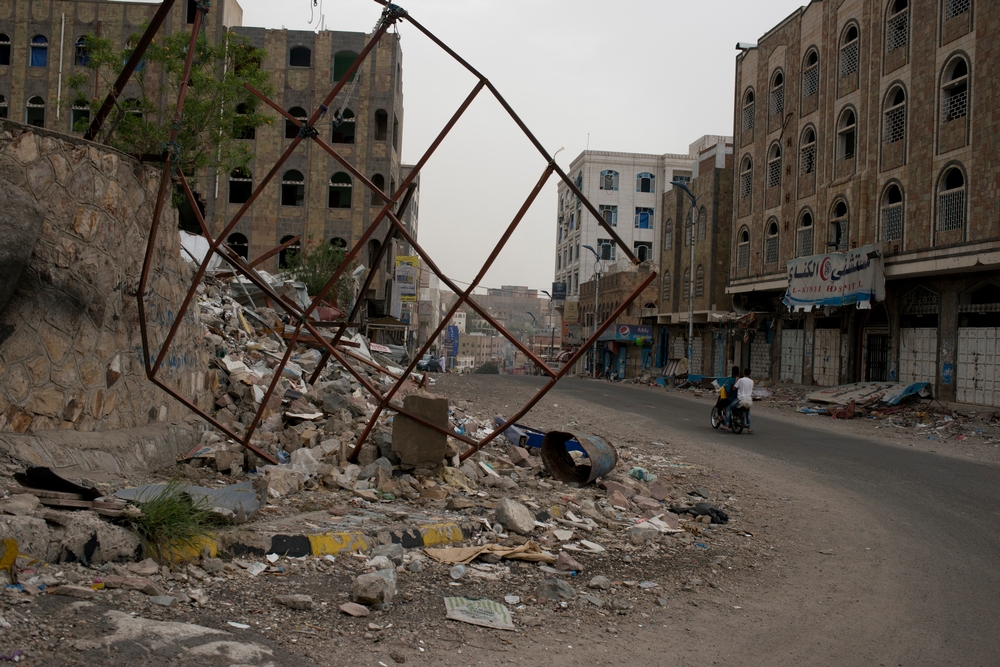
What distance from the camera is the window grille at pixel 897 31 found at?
76.7 feet

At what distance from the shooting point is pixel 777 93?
31969 mm

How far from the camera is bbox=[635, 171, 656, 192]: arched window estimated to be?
71875 millimetres

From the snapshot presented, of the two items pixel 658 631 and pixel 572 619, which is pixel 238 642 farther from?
pixel 658 631

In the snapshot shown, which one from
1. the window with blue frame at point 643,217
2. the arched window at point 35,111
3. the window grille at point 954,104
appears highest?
the window with blue frame at point 643,217

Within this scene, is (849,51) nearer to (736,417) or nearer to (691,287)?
(691,287)

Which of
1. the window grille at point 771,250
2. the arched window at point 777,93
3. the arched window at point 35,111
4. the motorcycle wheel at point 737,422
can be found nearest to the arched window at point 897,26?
the arched window at point 777,93

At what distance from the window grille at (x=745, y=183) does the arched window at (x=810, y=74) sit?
4963 mm

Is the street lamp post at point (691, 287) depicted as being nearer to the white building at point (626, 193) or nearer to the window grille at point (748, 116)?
the window grille at point (748, 116)

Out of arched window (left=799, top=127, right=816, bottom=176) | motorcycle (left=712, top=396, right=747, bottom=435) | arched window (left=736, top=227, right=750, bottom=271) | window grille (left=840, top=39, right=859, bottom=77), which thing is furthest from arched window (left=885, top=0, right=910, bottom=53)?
motorcycle (left=712, top=396, right=747, bottom=435)

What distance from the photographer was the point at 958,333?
21406 mm

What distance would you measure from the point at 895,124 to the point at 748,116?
37.1ft

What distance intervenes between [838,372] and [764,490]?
20.4 metres

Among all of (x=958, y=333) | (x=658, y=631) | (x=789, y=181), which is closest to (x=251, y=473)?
(x=658, y=631)

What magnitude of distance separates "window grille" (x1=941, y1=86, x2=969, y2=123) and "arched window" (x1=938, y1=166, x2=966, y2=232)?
4.71 ft
